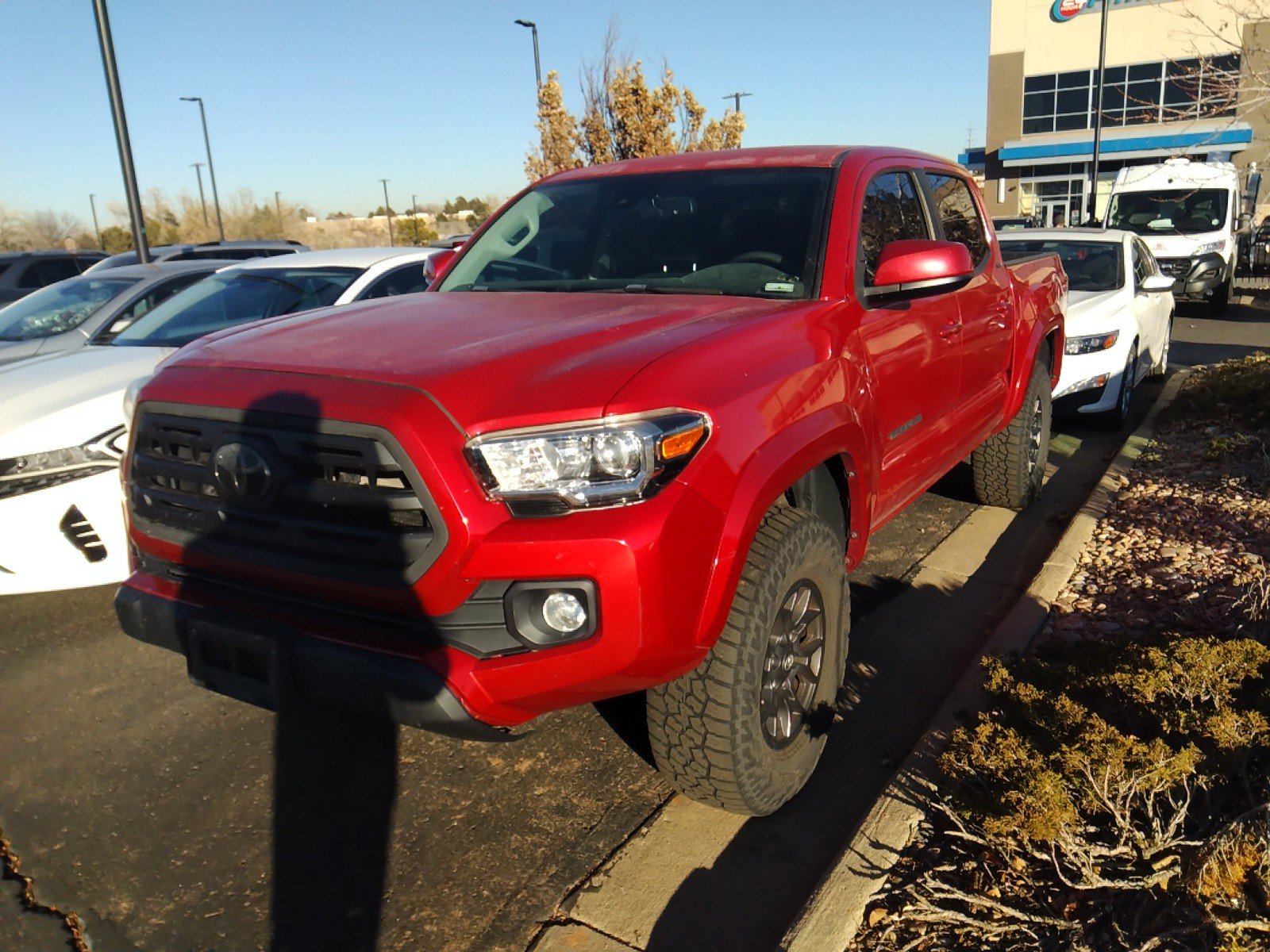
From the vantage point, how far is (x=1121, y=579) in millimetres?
4672

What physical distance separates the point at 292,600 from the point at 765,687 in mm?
1309

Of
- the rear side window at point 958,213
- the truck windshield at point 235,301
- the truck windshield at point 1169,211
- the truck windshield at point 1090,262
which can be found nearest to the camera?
the rear side window at point 958,213

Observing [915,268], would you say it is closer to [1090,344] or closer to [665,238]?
[665,238]

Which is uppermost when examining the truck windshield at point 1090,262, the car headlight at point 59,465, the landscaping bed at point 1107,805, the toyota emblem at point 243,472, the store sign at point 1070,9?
the store sign at point 1070,9

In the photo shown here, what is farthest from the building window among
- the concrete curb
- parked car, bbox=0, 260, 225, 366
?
the concrete curb

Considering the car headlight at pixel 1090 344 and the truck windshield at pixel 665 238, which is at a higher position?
the truck windshield at pixel 665 238

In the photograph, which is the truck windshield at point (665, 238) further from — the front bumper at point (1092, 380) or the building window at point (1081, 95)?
the building window at point (1081, 95)

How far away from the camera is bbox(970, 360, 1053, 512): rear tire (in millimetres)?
5715

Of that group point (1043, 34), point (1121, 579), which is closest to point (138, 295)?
point (1121, 579)

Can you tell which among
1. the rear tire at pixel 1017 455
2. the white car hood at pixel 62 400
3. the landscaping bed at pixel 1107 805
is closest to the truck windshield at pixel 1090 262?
the rear tire at pixel 1017 455

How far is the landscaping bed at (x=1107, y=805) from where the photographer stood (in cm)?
236

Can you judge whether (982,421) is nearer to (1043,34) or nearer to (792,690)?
(792,690)

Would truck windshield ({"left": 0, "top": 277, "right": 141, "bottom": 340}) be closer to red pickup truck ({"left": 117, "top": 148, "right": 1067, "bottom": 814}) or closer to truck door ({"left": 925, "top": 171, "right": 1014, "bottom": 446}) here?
red pickup truck ({"left": 117, "top": 148, "right": 1067, "bottom": 814})

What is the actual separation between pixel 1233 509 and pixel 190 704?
5.08 m
